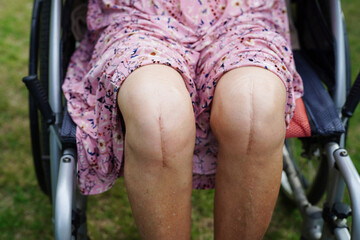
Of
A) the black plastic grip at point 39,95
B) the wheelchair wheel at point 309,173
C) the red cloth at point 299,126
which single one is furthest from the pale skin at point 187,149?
the wheelchair wheel at point 309,173

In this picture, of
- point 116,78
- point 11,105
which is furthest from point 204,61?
point 11,105

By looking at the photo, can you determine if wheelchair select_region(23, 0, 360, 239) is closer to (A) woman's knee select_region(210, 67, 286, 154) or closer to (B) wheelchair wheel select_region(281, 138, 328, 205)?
(B) wheelchair wheel select_region(281, 138, 328, 205)

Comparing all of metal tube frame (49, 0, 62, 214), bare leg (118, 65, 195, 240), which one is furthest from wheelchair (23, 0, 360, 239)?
bare leg (118, 65, 195, 240)

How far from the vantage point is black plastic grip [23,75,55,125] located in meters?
1.18

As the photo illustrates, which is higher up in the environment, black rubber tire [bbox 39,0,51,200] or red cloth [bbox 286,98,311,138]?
black rubber tire [bbox 39,0,51,200]

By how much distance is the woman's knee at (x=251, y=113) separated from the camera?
3.25 ft

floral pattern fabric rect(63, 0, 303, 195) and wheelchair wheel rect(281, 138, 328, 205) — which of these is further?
wheelchair wheel rect(281, 138, 328, 205)

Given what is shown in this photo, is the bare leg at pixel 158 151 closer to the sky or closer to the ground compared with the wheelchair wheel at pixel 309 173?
closer to the sky

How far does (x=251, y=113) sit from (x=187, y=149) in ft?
0.57

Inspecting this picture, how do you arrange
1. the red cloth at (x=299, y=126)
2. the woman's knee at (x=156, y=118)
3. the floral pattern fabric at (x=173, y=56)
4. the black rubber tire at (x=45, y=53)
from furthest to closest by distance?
the black rubber tire at (x=45, y=53) → the red cloth at (x=299, y=126) → the floral pattern fabric at (x=173, y=56) → the woman's knee at (x=156, y=118)

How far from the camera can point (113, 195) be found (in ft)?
6.45

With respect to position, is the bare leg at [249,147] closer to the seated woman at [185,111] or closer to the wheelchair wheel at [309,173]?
the seated woman at [185,111]

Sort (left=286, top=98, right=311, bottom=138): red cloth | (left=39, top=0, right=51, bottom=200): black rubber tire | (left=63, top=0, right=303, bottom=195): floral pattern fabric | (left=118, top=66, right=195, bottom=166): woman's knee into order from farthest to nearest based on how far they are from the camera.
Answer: (left=39, top=0, right=51, bottom=200): black rubber tire < (left=286, top=98, right=311, bottom=138): red cloth < (left=63, top=0, right=303, bottom=195): floral pattern fabric < (left=118, top=66, right=195, bottom=166): woman's knee

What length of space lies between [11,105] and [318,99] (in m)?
1.80
